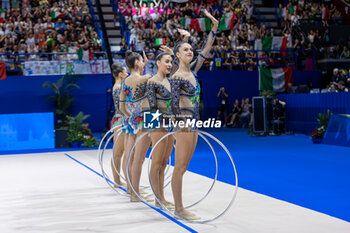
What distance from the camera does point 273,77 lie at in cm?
2180

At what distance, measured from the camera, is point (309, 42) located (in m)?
22.0

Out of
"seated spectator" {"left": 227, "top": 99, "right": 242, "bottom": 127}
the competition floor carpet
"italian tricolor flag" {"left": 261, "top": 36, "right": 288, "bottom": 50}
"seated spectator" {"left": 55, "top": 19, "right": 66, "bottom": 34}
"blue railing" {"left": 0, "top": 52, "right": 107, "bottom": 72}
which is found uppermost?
"seated spectator" {"left": 55, "top": 19, "right": 66, "bottom": 34}

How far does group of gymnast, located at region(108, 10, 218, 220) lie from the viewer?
5375 mm

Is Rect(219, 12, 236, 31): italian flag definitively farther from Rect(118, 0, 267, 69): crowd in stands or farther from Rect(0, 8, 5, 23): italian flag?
Rect(0, 8, 5, 23): italian flag

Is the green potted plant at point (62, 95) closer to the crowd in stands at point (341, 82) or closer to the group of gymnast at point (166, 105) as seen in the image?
the crowd in stands at point (341, 82)

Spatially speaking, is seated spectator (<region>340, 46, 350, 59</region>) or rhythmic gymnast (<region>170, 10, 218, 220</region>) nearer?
rhythmic gymnast (<region>170, 10, 218, 220</region>)

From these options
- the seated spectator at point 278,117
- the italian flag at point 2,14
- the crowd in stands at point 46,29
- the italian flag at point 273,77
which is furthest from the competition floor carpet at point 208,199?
the italian flag at point 2,14

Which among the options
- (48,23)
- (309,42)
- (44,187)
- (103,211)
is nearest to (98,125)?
(48,23)

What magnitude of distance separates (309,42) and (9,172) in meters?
15.7

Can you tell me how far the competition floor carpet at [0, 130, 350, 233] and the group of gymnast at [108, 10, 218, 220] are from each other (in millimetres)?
437

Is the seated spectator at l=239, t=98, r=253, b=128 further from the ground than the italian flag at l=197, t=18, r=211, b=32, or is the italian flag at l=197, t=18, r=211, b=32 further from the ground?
the italian flag at l=197, t=18, r=211, b=32

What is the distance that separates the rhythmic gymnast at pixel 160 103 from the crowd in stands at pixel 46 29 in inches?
560

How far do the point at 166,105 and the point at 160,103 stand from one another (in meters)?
0.08

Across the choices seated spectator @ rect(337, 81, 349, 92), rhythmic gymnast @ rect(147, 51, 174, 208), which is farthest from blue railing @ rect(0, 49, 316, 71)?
rhythmic gymnast @ rect(147, 51, 174, 208)
